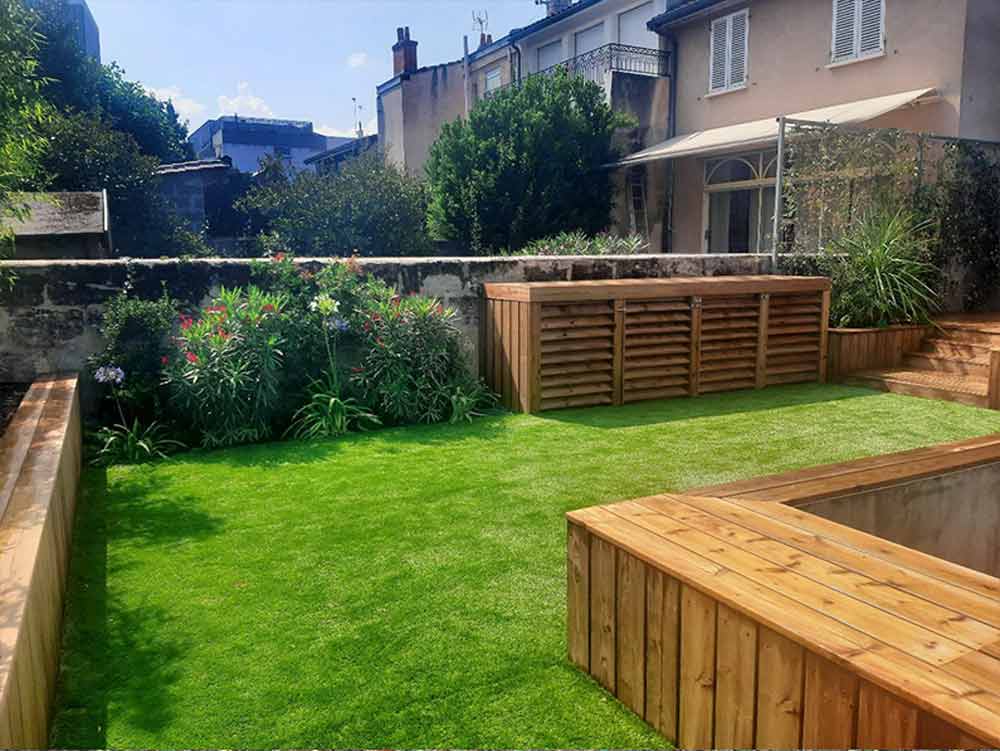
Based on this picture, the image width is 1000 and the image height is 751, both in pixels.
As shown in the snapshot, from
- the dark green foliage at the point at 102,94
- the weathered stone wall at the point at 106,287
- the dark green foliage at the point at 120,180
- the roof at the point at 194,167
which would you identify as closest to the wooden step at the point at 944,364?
the weathered stone wall at the point at 106,287

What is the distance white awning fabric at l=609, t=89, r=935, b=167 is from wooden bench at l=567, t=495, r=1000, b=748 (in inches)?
433

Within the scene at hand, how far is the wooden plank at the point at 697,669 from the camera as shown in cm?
244

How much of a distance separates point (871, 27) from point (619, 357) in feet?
37.9

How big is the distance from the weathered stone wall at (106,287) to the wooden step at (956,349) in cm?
475

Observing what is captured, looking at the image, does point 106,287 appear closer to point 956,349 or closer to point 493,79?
point 956,349

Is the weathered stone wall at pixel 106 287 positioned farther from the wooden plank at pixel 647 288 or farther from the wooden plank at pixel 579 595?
the wooden plank at pixel 579 595

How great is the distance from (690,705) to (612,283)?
6.02 meters

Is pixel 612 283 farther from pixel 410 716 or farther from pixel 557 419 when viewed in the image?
pixel 410 716

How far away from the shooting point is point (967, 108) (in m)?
14.2

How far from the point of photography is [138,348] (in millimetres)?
7023

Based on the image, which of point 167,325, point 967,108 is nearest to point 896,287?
point 967,108

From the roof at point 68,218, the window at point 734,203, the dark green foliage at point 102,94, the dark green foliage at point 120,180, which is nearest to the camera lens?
the roof at point 68,218

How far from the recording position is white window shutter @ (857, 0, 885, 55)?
15.3 metres

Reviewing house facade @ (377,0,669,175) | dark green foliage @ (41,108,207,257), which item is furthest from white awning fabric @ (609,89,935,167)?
dark green foliage @ (41,108,207,257)
